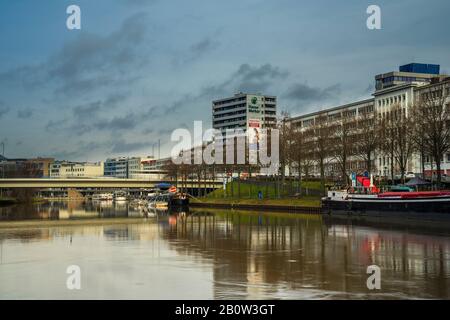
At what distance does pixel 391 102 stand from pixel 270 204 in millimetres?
57219

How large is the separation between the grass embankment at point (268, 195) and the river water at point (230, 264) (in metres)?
46.7

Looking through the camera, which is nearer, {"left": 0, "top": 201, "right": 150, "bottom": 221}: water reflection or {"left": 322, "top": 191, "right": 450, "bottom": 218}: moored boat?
{"left": 322, "top": 191, "right": 450, "bottom": 218}: moored boat

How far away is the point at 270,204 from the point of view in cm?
10850

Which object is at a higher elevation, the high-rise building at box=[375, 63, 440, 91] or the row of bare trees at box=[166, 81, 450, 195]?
the high-rise building at box=[375, 63, 440, 91]

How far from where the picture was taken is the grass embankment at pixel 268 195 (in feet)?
337

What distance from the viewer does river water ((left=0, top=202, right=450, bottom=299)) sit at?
25.0 m

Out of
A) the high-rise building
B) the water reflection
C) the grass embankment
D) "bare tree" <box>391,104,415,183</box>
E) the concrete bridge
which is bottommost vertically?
the water reflection

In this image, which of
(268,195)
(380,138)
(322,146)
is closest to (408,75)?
(268,195)

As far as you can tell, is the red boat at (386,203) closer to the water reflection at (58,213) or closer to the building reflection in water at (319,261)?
the building reflection in water at (319,261)

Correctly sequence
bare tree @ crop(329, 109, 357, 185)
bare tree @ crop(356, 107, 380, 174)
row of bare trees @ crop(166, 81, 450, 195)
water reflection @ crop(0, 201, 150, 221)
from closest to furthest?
row of bare trees @ crop(166, 81, 450, 195), bare tree @ crop(356, 107, 380, 174), water reflection @ crop(0, 201, 150, 221), bare tree @ crop(329, 109, 357, 185)

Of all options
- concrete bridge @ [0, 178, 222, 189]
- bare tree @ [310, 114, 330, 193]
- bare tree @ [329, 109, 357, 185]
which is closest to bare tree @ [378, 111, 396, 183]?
bare tree @ [329, 109, 357, 185]

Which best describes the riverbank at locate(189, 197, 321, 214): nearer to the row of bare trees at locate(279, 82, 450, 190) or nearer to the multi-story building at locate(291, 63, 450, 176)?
the row of bare trees at locate(279, 82, 450, 190)

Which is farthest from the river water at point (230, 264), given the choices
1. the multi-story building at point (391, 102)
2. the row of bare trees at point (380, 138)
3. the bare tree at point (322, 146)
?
the multi-story building at point (391, 102)
